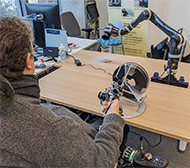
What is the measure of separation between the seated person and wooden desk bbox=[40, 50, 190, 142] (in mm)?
506

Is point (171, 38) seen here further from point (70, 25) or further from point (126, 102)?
point (70, 25)

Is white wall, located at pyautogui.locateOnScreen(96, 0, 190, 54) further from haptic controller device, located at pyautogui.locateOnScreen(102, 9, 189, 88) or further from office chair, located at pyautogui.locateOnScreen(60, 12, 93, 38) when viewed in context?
haptic controller device, located at pyautogui.locateOnScreen(102, 9, 189, 88)

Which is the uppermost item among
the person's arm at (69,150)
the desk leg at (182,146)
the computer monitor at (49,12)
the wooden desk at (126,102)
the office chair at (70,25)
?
the computer monitor at (49,12)

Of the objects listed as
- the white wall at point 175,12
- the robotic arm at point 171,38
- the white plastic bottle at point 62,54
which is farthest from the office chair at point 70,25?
the robotic arm at point 171,38

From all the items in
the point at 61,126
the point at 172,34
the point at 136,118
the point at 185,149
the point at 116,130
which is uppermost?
the point at 172,34

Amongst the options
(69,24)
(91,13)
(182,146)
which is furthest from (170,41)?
(91,13)

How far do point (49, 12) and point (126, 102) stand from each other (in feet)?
5.36

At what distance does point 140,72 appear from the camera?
3.71ft

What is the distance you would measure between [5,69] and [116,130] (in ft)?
1.81

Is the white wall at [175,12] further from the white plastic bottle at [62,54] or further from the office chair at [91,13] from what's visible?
the white plastic bottle at [62,54]

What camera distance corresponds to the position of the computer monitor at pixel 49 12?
87.9 inches

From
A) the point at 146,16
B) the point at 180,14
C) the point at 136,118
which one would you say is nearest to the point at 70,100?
the point at 136,118

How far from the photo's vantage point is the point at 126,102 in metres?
1.29

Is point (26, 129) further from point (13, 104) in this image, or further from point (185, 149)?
point (185, 149)
